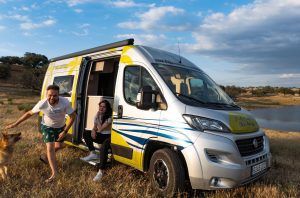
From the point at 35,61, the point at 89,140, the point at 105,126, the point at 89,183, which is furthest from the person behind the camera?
the point at 35,61

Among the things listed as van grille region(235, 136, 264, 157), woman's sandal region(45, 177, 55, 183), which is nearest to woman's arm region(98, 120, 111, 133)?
woman's sandal region(45, 177, 55, 183)

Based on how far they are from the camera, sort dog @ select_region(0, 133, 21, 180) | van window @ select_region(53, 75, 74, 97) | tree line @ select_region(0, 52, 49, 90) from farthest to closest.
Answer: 1. tree line @ select_region(0, 52, 49, 90)
2. van window @ select_region(53, 75, 74, 97)
3. dog @ select_region(0, 133, 21, 180)

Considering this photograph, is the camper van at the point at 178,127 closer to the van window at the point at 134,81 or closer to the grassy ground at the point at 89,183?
the van window at the point at 134,81

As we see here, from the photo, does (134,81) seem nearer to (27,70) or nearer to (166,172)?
(166,172)

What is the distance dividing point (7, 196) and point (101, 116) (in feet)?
8.11

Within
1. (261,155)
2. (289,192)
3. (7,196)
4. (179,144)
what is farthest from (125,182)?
(289,192)

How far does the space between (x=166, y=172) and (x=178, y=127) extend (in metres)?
0.73

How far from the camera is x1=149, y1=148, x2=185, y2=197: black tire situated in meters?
4.87

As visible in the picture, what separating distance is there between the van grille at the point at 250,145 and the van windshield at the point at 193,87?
0.65 metres

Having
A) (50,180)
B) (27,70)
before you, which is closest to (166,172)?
(50,180)

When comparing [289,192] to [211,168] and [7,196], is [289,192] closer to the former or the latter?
[211,168]

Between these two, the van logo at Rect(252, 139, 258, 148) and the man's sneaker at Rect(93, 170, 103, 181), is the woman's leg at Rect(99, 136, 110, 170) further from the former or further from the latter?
the van logo at Rect(252, 139, 258, 148)

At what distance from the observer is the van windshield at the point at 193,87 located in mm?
5305

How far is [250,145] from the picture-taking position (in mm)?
5160
